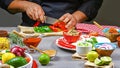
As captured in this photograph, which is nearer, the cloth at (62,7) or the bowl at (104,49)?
the bowl at (104,49)

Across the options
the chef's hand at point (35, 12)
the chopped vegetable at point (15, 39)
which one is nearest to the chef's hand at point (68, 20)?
the chef's hand at point (35, 12)

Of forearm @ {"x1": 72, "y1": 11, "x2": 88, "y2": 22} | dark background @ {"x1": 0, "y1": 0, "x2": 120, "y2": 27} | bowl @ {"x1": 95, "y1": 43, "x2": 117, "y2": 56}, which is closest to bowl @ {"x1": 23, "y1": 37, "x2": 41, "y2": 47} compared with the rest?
bowl @ {"x1": 95, "y1": 43, "x2": 117, "y2": 56}

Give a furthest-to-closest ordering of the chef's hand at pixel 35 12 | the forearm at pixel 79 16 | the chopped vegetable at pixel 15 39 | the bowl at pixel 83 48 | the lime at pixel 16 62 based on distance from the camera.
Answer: the forearm at pixel 79 16 < the chef's hand at pixel 35 12 < the chopped vegetable at pixel 15 39 < the bowl at pixel 83 48 < the lime at pixel 16 62

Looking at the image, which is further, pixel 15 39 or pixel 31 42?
pixel 15 39

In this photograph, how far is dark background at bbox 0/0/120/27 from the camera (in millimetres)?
2984

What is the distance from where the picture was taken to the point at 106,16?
10.1ft

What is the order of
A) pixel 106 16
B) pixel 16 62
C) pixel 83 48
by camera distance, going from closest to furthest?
pixel 16 62, pixel 83 48, pixel 106 16

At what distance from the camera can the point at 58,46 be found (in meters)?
1.49

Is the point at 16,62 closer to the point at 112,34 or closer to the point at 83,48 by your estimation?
the point at 83,48

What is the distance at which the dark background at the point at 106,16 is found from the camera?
2984mm

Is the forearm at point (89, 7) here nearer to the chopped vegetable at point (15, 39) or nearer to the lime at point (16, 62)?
the chopped vegetable at point (15, 39)

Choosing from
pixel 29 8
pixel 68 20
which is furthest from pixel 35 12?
pixel 68 20

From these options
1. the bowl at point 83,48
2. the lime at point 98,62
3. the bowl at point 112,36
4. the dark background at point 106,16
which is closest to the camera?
the lime at point 98,62

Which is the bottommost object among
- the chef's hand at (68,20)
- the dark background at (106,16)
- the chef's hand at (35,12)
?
the dark background at (106,16)
